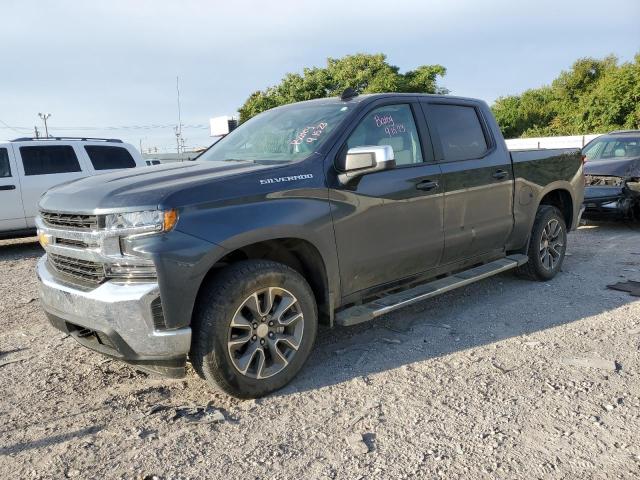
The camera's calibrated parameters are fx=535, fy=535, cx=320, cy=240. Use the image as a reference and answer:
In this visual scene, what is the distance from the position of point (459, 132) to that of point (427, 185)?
35.8 inches

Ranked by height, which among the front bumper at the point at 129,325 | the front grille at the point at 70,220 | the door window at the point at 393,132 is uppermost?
the door window at the point at 393,132

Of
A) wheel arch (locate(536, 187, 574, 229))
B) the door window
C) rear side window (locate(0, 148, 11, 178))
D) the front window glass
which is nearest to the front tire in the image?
the door window

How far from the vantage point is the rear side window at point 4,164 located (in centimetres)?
855

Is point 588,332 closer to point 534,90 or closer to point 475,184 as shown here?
point 475,184

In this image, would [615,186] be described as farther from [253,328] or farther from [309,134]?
[253,328]

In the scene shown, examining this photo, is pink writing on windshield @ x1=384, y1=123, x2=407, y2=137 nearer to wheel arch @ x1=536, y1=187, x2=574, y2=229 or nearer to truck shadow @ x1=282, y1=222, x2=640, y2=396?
truck shadow @ x1=282, y1=222, x2=640, y2=396

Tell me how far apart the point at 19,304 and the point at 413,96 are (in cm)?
442

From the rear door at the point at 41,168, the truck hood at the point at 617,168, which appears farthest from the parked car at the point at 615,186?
the rear door at the point at 41,168

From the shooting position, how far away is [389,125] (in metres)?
4.24

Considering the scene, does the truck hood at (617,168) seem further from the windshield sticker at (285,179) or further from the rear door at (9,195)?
the rear door at (9,195)

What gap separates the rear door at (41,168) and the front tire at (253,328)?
6.64 m

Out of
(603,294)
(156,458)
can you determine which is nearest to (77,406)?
(156,458)

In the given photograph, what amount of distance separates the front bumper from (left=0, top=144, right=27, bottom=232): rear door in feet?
20.5

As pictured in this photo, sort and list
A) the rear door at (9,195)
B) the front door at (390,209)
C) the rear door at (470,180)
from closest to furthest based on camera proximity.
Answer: the front door at (390,209) < the rear door at (470,180) < the rear door at (9,195)
